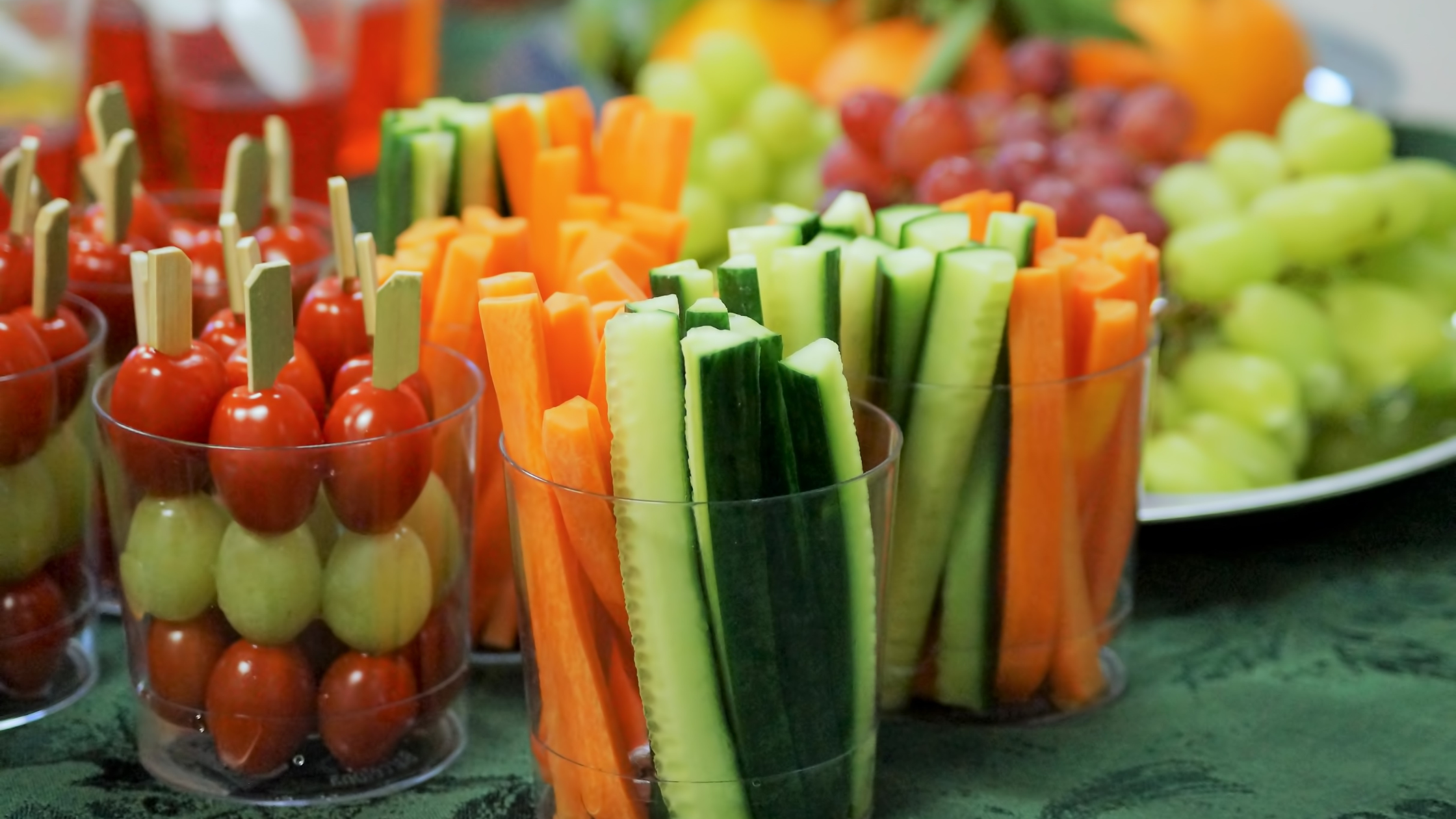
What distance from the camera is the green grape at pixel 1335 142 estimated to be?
42.2 inches

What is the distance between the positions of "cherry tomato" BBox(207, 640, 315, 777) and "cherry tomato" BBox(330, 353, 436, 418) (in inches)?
5.2

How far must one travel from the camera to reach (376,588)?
28.5 inches

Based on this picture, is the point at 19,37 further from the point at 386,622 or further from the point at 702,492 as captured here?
the point at 702,492

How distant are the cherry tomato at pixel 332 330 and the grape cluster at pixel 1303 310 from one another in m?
0.52

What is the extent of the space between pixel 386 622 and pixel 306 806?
10 centimetres

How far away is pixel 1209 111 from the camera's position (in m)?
1.53

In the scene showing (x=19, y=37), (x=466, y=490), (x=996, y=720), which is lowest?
(x=996, y=720)

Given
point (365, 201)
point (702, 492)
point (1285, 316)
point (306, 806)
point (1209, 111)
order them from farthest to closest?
point (1209, 111)
point (365, 201)
point (1285, 316)
point (306, 806)
point (702, 492)

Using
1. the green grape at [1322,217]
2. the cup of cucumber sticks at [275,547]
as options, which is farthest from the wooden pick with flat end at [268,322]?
the green grape at [1322,217]

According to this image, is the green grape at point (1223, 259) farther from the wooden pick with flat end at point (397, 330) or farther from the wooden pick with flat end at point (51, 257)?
the wooden pick with flat end at point (51, 257)

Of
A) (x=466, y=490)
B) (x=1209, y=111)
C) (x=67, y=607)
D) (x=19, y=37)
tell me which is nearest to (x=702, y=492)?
(x=466, y=490)

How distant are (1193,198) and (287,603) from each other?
0.71 meters

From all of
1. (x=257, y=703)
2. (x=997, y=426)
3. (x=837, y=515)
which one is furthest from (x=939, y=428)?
(x=257, y=703)

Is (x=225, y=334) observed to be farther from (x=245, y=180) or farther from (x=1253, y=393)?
(x=1253, y=393)
